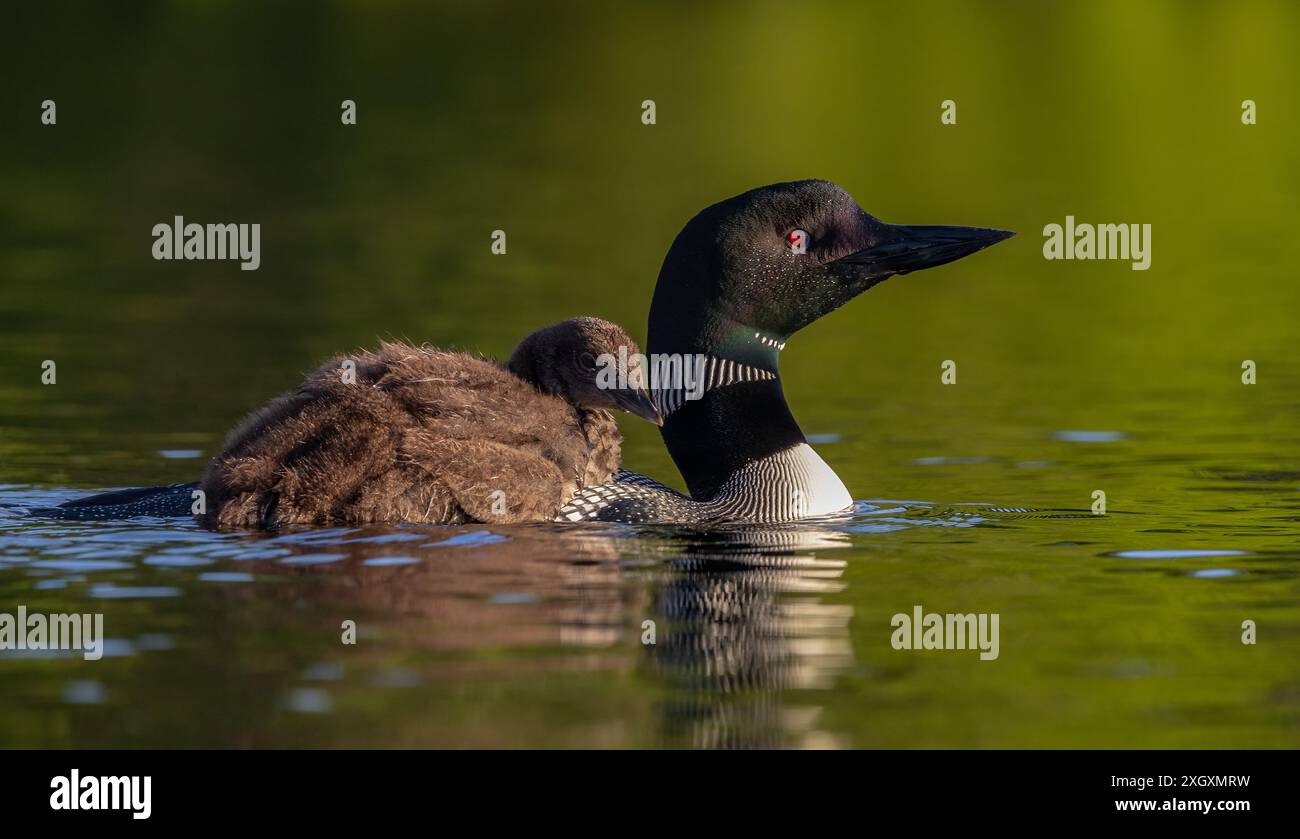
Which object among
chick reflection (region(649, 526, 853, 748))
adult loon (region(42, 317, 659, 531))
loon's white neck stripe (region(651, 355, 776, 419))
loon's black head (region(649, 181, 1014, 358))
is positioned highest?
loon's black head (region(649, 181, 1014, 358))

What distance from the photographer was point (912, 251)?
8.55m

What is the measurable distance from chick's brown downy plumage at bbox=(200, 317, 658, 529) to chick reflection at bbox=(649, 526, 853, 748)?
0.69 m

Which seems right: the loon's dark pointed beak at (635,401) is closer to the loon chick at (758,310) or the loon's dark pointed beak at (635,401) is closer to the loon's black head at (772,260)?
the loon chick at (758,310)

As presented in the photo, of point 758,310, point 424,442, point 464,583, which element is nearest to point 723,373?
point 758,310

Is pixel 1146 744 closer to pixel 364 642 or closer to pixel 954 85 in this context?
pixel 364 642

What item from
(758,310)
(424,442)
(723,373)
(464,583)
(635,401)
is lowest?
(464,583)

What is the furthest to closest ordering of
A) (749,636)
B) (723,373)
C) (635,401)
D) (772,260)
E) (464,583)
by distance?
(723,373) < (772,260) < (635,401) < (464,583) < (749,636)

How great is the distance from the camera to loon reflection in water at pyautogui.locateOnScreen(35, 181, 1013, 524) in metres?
8.48

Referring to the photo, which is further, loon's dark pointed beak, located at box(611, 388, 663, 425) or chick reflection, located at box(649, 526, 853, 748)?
loon's dark pointed beak, located at box(611, 388, 663, 425)

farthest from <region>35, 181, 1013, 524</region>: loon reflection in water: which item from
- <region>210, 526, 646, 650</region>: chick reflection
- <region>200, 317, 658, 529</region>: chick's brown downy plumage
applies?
<region>210, 526, 646, 650</region>: chick reflection

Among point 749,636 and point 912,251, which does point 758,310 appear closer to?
point 912,251

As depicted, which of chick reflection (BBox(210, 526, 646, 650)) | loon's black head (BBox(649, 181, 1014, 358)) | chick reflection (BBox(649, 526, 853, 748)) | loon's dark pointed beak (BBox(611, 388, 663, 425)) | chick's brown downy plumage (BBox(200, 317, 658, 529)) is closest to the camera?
chick reflection (BBox(649, 526, 853, 748))

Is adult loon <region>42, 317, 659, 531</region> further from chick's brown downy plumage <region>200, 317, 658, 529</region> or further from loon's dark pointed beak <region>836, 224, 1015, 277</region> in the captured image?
loon's dark pointed beak <region>836, 224, 1015, 277</region>
